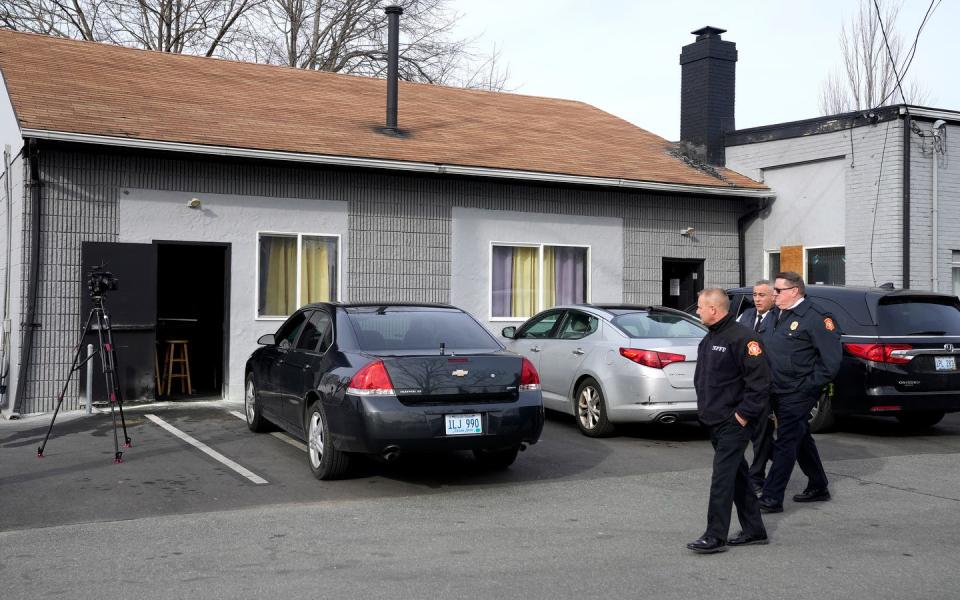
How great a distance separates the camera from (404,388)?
747 cm

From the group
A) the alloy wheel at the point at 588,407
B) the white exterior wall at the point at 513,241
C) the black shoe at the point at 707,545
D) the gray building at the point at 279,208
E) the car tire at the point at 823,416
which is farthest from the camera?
the white exterior wall at the point at 513,241

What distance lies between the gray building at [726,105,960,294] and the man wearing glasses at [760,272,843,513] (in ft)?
28.6

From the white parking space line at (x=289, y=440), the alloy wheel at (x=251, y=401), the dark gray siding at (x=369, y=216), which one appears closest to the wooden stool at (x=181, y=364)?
the dark gray siding at (x=369, y=216)

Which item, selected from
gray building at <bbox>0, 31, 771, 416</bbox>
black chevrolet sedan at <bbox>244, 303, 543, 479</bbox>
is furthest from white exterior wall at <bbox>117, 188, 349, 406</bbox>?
black chevrolet sedan at <bbox>244, 303, 543, 479</bbox>

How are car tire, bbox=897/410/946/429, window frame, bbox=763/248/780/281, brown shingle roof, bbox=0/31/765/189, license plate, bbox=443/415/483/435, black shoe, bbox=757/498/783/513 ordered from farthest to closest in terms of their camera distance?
window frame, bbox=763/248/780/281 < brown shingle roof, bbox=0/31/765/189 < car tire, bbox=897/410/946/429 < license plate, bbox=443/415/483/435 < black shoe, bbox=757/498/783/513

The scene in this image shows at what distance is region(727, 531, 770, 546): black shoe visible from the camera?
19.9ft

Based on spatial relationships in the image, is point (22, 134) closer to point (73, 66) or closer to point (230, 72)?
point (73, 66)

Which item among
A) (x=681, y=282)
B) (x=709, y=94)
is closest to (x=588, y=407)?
(x=681, y=282)

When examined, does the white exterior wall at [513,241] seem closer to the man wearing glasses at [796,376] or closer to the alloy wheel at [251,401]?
the alloy wheel at [251,401]

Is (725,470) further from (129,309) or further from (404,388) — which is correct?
(129,309)

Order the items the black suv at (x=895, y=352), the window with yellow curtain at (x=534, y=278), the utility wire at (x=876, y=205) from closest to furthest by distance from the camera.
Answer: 1. the black suv at (x=895, y=352)
2. the window with yellow curtain at (x=534, y=278)
3. the utility wire at (x=876, y=205)

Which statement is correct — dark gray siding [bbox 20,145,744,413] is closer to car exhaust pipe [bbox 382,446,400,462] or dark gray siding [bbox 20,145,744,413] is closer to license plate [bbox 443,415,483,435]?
car exhaust pipe [bbox 382,446,400,462]

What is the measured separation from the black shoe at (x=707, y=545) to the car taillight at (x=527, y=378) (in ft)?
7.85

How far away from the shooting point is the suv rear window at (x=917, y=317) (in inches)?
407
